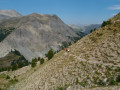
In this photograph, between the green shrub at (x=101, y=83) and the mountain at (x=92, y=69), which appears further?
the mountain at (x=92, y=69)

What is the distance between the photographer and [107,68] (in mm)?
34344

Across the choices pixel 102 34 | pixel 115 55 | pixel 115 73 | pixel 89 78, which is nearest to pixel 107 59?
pixel 115 55

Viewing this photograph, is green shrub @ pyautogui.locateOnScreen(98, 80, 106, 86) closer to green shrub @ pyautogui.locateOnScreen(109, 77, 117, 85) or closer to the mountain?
the mountain

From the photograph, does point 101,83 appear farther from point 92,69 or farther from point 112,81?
point 92,69

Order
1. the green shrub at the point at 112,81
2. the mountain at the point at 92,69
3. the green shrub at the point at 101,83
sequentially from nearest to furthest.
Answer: the green shrub at the point at 112,81 < the green shrub at the point at 101,83 < the mountain at the point at 92,69

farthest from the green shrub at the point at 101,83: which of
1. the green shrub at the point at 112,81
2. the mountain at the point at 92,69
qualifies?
the green shrub at the point at 112,81

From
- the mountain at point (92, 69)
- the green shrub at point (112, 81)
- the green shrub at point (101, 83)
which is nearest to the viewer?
the green shrub at point (112, 81)

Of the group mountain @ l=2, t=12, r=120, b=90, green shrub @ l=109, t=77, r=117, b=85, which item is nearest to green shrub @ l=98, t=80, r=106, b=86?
mountain @ l=2, t=12, r=120, b=90

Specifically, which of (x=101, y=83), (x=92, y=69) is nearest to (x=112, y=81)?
(x=101, y=83)

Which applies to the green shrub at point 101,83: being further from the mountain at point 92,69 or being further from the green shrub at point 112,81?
the green shrub at point 112,81

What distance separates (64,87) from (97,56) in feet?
53.4

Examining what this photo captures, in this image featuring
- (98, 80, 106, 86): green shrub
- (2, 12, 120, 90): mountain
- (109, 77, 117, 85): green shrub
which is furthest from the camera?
(2, 12, 120, 90): mountain

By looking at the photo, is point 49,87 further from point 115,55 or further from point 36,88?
point 115,55

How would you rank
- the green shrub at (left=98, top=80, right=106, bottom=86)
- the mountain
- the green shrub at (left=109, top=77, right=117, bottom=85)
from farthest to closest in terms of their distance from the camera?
the mountain
the green shrub at (left=98, top=80, right=106, bottom=86)
the green shrub at (left=109, top=77, right=117, bottom=85)
